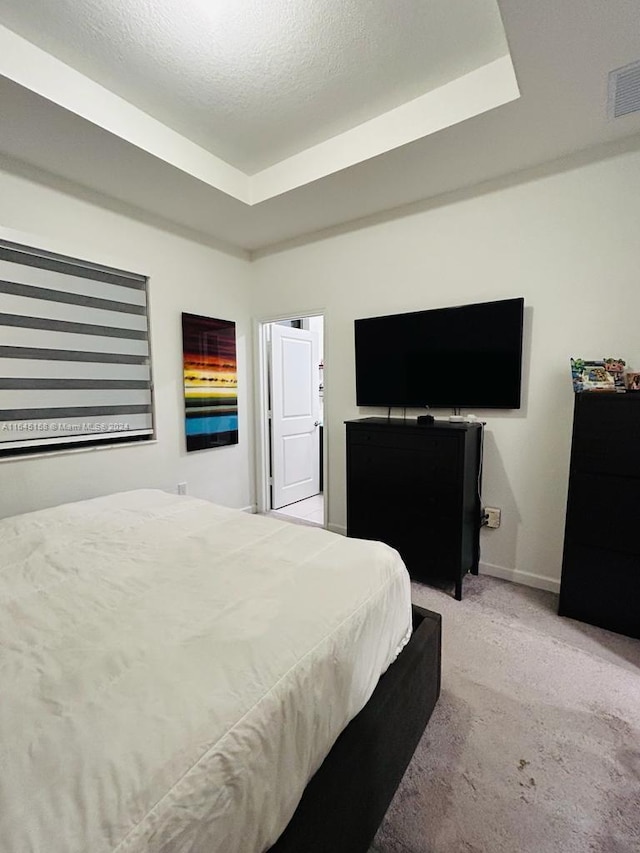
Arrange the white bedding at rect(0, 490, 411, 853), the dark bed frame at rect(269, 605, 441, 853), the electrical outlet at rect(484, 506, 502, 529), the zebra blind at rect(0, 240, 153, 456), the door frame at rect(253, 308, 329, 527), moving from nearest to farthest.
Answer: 1. the white bedding at rect(0, 490, 411, 853)
2. the dark bed frame at rect(269, 605, 441, 853)
3. the zebra blind at rect(0, 240, 153, 456)
4. the electrical outlet at rect(484, 506, 502, 529)
5. the door frame at rect(253, 308, 329, 527)

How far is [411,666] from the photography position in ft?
4.20

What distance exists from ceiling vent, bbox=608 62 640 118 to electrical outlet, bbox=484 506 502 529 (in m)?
2.22

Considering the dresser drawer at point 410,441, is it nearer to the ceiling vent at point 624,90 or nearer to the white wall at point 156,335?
the white wall at point 156,335

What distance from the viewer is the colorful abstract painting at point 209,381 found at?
3.25 m

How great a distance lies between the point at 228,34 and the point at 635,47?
166 centimetres

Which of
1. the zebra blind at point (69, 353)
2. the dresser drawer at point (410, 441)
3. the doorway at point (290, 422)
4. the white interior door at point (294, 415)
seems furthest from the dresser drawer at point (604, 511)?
the zebra blind at point (69, 353)

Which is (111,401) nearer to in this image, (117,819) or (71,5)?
(71,5)

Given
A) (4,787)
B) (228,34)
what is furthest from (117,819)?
(228,34)

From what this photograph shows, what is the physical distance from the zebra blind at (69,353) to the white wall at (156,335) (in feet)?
0.33

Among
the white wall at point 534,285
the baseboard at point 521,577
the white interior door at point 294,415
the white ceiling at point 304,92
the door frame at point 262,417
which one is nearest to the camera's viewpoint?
the white ceiling at point 304,92

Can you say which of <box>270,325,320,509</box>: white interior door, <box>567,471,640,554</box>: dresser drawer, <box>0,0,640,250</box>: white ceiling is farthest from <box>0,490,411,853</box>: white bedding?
<box>270,325,320,509</box>: white interior door

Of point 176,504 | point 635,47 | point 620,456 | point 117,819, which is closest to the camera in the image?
point 117,819

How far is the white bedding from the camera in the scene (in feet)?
2.01

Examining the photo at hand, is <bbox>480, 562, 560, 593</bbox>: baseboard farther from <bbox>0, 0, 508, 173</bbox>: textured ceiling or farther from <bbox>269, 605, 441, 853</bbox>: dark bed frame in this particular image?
<bbox>0, 0, 508, 173</bbox>: textured ceiling
